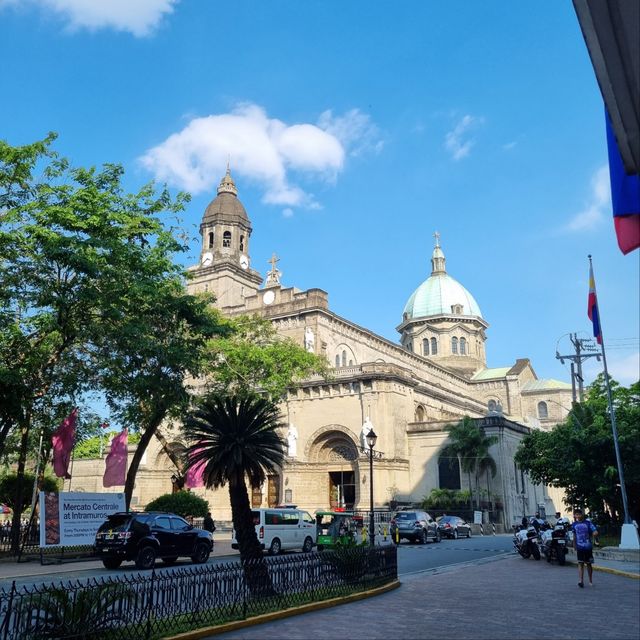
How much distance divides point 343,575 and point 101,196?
14947mm

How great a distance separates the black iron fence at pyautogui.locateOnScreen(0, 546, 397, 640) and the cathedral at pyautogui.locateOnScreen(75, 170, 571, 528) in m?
32.1

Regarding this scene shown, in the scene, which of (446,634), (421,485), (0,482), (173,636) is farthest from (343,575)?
(421,485)

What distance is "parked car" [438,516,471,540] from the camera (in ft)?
116

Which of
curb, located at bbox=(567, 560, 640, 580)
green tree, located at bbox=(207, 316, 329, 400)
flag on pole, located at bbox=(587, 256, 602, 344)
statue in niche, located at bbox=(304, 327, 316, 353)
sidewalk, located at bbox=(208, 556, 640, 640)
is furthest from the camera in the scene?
statue in niche, located at bbox=(304, 327, 316, 353)

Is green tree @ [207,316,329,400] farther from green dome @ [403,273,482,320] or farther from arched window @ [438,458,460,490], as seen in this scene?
green dome @ [403,273,482,320]

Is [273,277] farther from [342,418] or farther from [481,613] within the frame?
[481,613]

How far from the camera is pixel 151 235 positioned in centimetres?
2417

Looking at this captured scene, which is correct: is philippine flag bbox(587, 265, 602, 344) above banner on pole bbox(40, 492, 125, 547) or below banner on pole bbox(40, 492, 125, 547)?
above

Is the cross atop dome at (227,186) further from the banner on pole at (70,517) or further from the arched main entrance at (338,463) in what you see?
the banner on pole at (70,517)

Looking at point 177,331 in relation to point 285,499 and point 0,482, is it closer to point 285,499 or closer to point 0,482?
point 0,482

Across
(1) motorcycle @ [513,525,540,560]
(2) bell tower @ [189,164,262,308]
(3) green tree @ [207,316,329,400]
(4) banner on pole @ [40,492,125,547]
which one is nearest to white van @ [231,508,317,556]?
(4) banner on pole @ [40,492,125,547]

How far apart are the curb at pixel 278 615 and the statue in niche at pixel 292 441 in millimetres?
34481

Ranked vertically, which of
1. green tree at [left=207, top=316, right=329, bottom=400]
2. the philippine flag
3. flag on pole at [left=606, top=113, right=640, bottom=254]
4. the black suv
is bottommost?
the black suv

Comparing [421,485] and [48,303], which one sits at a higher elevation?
[48,303]
